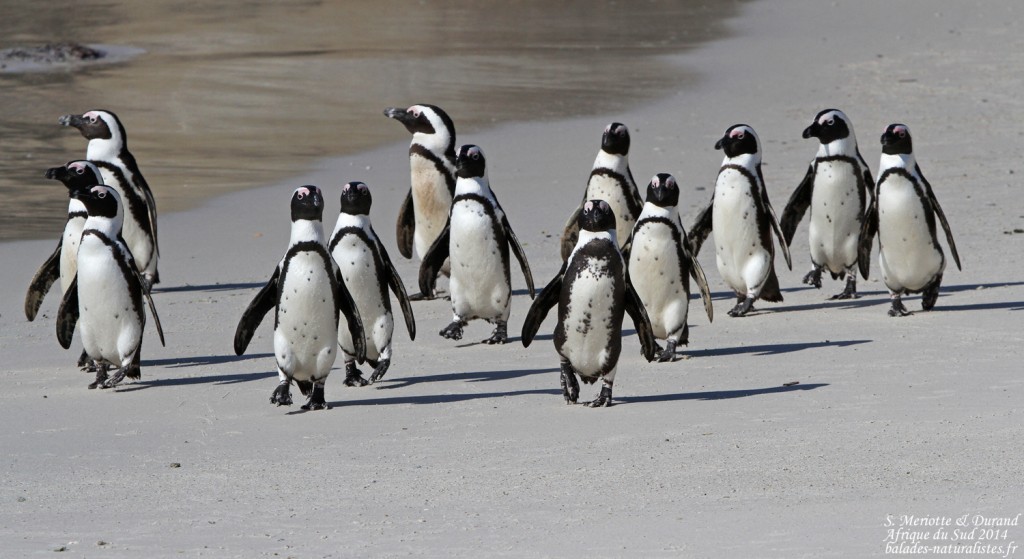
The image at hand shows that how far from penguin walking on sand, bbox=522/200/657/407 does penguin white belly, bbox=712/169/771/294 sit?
→ 2102 millimetres

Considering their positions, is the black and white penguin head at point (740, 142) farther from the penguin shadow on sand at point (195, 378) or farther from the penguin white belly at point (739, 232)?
the penguin shadow on sand at point (195, 378)

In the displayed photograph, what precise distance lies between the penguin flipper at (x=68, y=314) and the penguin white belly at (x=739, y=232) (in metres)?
3.52

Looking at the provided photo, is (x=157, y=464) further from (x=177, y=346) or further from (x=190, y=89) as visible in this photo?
(x=190, y=89)

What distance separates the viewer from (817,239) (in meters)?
9.34

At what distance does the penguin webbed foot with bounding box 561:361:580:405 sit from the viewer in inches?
266

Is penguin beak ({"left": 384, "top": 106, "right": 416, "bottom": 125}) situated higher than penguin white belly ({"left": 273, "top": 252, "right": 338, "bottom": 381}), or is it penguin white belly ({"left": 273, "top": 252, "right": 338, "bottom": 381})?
penguin beak ({"left": 384, "top": 106, "right": 416, "bottom": 125})

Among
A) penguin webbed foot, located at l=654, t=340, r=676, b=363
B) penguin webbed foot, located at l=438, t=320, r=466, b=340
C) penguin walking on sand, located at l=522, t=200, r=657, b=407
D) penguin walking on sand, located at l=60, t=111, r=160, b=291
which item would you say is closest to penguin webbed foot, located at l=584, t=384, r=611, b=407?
Answer: penguin walking on sand, located at l=522, t=200, r=657, b=407

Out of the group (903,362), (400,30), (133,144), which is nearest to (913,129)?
(133,144)

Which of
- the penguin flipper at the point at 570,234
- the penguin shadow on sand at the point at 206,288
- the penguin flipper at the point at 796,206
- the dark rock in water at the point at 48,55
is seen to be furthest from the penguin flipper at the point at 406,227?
the dark rock in water at the point at 48,55

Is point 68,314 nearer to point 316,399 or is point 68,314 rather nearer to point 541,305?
point 316,399

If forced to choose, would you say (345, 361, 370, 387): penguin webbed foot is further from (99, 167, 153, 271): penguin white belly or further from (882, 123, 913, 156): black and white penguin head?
(882, 123, 913, 156): black and white penguin head

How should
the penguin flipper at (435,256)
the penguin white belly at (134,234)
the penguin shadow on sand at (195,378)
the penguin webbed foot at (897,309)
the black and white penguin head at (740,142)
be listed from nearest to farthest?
the penguin shadow on sand at (195,378) → the penguin flipper at (435,256) → the penguin webbed foot at (897,309) → the black and white penguin head at (740,142) → the penguin white belly at (134,234)

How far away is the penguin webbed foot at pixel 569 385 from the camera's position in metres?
6.75

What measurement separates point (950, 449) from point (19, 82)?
17325mm
